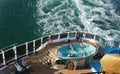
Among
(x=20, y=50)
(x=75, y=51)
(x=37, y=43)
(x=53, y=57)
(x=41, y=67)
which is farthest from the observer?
(x=37, y=43)

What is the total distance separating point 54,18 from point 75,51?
937 inches

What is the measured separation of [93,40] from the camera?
34.6 meters

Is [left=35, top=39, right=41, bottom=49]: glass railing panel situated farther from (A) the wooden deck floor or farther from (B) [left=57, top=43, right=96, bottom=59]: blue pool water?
(B) [left=57, top=43, right=96, bottom=59]: blue pool water

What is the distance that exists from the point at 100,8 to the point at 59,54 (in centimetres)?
3128

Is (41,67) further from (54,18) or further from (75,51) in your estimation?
(54,18)

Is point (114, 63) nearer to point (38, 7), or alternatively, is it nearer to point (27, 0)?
point (38, 7)

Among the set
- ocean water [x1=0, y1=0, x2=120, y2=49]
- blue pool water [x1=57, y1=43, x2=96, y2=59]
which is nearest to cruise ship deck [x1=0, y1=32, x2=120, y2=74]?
blue pool water [x1=57, y1=43, x2=96, y2=59]

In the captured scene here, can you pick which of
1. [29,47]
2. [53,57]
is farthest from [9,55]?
[53,57]

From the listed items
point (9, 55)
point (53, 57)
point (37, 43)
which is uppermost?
point (37, 43)

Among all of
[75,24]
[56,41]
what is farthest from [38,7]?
[56,41]

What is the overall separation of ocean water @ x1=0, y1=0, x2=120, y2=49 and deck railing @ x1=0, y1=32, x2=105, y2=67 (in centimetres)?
1305

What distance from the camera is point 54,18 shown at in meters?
54.3

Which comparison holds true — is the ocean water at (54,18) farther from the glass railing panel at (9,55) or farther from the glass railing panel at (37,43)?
the glass railing panel at (9,55)

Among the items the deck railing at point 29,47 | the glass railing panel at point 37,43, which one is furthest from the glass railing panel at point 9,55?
the glass railing panel at point 37,43
